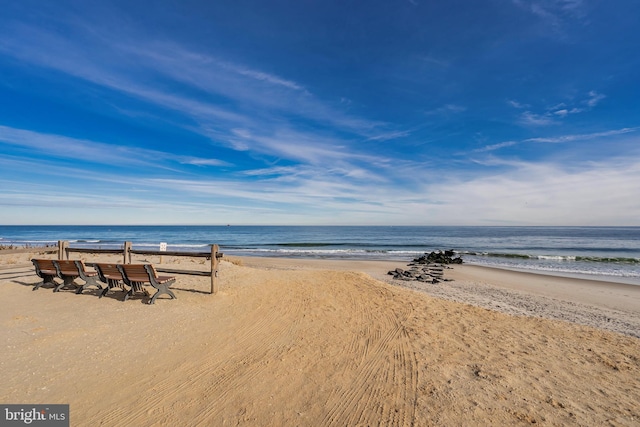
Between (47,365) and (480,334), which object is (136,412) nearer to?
(47,365)

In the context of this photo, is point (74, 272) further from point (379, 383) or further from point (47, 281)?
point (379, 383)

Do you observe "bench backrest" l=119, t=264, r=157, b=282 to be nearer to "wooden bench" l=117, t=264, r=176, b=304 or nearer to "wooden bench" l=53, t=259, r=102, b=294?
"wooden bench" l=117, t=264, r=176, b=304

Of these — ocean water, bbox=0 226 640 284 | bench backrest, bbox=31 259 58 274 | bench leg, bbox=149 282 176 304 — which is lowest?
ocean water, bbox=0 226 640 284

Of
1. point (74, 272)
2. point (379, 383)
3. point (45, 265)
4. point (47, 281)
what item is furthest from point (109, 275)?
point (379, 383)

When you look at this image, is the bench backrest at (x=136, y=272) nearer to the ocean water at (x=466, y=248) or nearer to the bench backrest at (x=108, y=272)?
the bench backrest at (x=108, y=272)

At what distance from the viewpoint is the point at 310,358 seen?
15.5 feet

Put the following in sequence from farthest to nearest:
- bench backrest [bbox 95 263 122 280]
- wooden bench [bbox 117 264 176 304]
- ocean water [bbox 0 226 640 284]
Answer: ocean water [bbox 0 226 640 284] → bench backrest [bbox 95 263 122 280] → wooden bench [bbox 117 264 176 304]

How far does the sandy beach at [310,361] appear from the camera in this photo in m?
3.41

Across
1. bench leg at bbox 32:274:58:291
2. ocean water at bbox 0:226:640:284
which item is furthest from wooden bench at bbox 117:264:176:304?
ocean water at bbox 0:226:640:284

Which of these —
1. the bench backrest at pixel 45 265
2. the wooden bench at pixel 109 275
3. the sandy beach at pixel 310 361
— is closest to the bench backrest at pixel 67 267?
the bench backrest at pixel 45 265

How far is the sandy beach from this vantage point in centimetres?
341

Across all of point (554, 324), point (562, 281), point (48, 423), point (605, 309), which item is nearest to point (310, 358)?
point (48, 423)

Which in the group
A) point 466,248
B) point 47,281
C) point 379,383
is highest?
point 47,281

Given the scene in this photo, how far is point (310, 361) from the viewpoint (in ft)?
15.2
